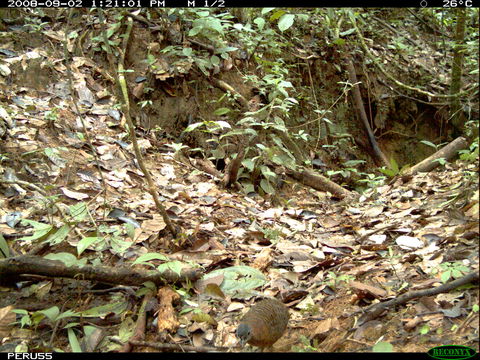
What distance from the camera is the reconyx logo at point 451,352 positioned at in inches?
62.0

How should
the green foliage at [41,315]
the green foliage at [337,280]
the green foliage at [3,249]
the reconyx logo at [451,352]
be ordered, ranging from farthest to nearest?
1. the green foliage at [3,249]
2. the green foliage at [337,280]
3. the green foliage at [41,315]
4. the reconyx logo at [451,352]

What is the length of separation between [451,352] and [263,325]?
75cm

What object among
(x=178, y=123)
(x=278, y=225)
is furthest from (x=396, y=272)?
(x=178, y=123)

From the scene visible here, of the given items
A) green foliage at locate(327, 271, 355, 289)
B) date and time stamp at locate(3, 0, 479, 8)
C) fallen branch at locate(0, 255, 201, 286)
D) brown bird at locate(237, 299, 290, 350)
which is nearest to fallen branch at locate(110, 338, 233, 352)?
brown bird at locate(237, 299, 290, 350)

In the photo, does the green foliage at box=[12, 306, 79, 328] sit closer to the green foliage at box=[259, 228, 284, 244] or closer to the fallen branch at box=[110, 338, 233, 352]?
the fallen branch at box=[110, 338, 233, 352]

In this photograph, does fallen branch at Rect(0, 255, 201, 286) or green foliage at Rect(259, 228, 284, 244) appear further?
green foliage at Rect(259, 228, 284, 244)

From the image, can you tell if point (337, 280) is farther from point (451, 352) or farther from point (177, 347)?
point (177, 347)

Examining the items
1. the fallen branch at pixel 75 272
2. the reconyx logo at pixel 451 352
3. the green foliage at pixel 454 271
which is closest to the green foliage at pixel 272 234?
the fallen branch at pixel 75 272

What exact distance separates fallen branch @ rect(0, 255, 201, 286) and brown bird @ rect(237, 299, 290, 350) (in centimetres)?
67

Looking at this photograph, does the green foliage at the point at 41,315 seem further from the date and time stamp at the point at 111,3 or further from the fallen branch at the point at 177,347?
the date and time stamp at the point at 111,3

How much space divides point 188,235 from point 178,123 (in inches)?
86.6

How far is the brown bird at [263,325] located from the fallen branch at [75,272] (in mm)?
672

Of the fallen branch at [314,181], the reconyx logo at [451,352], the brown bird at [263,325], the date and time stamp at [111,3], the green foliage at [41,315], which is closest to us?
the reconyx logo at [451,352]

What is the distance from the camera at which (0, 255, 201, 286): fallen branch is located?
7.89 feet
